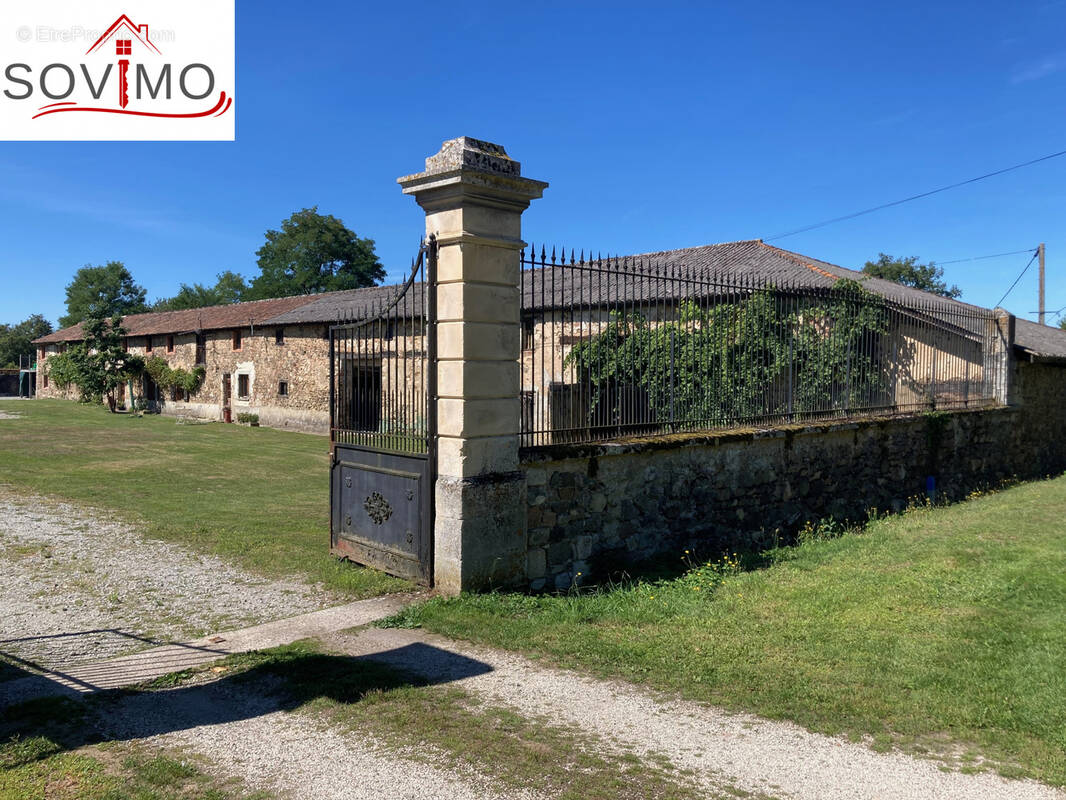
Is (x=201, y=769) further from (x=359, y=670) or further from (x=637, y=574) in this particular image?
(x=637, y=574)

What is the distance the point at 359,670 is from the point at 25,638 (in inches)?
94.5

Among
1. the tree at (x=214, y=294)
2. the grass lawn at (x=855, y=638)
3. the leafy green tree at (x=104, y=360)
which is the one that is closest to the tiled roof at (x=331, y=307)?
the leafy green tree at (x=104, y=360)

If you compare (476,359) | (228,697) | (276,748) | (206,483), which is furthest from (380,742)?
(206,483)

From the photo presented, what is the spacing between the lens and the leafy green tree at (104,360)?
30.5 m

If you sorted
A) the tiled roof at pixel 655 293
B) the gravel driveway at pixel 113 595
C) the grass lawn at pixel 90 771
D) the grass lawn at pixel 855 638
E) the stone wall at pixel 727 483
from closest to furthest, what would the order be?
the grass lawn at pixel 90 771 → the grass lawn at pixel 855 638 → the gravel driveway at pixel 113 595 → the stone wall at pixel 727 483 → the tiled roof at pixel 655 293

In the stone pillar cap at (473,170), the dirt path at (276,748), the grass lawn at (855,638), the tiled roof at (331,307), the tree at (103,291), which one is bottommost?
the dirt path at (276,748)

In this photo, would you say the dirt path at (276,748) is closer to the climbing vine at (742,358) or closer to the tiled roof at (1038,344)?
the climbing vine at (742,358)

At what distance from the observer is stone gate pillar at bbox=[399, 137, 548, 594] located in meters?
5.51

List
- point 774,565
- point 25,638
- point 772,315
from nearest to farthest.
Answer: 1. point 25,638
2. point 774,565
3. point 772,315

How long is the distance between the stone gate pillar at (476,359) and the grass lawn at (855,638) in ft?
1.41

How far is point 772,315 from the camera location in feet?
28.6

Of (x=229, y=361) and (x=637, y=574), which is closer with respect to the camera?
(x=637, y=574)

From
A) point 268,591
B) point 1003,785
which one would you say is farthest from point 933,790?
point 268,591

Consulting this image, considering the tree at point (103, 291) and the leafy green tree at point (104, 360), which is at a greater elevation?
the tree at point (103, 291)
